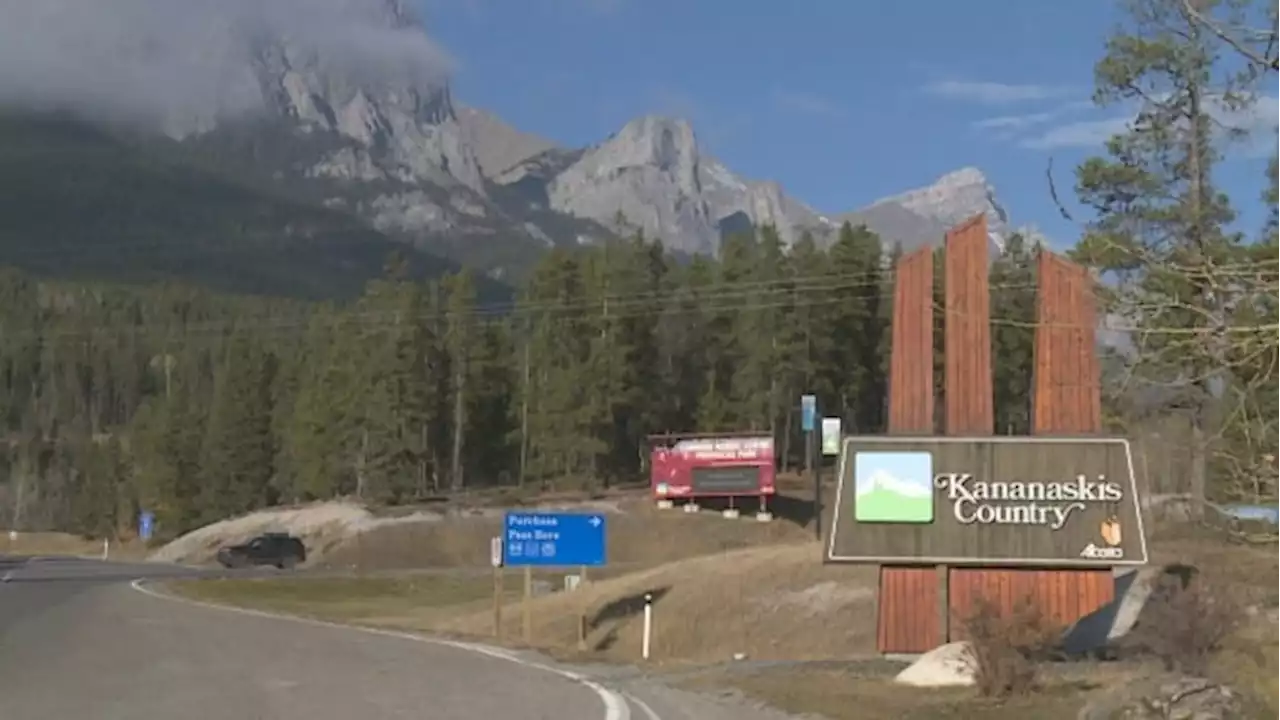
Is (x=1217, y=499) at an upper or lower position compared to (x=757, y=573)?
upper

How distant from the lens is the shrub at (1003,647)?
1797 cm

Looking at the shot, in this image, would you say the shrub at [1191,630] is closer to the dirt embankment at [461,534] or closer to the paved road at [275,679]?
the paved road at [275,679]

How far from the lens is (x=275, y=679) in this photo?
69.2ft

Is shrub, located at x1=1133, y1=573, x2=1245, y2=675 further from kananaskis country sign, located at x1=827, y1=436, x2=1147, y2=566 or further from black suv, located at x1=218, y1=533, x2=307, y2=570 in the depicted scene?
black suv, located at x1=218, y1=533, x2=307, y2=570

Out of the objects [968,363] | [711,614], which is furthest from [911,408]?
[711,614]

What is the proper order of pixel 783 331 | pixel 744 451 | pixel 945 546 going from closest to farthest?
pixel 945 546, pixel 744 451, pixel 783 331

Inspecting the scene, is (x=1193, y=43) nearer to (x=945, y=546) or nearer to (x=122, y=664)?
(x=945, y=546)

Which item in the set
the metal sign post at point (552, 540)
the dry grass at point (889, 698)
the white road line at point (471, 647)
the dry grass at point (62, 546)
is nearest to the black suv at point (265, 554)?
the white road line at point (471, 647)

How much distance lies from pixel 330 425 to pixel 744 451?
38.5m

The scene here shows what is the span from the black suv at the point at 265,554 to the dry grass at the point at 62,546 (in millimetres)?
24835

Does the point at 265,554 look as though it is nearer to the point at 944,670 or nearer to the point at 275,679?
the point at 275,679

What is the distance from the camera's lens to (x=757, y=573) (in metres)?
37.6

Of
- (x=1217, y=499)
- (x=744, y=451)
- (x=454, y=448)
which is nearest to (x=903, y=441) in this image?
(x=1217, y=499)

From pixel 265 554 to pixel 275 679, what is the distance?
58994 millimetres
